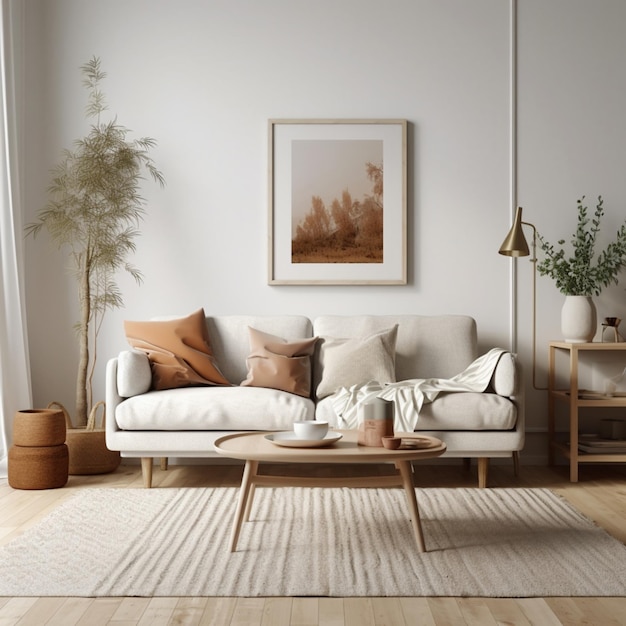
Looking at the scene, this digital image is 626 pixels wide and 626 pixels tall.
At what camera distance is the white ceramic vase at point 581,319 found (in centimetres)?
441

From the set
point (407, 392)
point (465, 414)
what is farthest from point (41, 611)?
point (465, 414)

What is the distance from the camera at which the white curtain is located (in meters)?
4.38

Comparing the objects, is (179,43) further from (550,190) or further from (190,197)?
(550,190)

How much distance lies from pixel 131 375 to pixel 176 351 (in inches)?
14.4

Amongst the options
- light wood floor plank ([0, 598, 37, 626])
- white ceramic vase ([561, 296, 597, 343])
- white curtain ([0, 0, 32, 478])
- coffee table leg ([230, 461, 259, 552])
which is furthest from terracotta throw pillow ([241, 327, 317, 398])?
light wood floor plank ([0, 598, 37, 626])

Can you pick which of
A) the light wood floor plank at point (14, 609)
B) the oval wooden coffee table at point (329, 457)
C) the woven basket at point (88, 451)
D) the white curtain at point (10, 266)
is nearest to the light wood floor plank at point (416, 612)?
the oval wooden coffee table at point (329, 457)

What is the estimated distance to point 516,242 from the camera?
4430mm

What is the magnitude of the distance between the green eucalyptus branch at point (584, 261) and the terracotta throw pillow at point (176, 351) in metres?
2.02

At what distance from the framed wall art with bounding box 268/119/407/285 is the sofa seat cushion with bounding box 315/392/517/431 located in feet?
3.82

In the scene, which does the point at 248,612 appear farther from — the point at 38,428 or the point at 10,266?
the point at 10,266

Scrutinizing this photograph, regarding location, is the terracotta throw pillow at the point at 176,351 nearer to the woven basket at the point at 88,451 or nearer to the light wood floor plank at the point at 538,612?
the woven basket at the point at 88,451

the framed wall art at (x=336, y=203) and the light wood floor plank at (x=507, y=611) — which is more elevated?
the framed wall art at (x=336, y=203)

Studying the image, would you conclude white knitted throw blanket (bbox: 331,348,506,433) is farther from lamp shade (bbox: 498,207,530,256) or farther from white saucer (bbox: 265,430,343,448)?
white saucer (bbox: 265,430,343,448)

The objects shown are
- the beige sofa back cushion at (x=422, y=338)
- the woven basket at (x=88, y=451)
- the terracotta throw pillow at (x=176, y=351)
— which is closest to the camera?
the terracotta throw pillow at (x=176, y=351)
